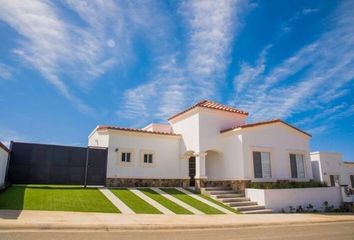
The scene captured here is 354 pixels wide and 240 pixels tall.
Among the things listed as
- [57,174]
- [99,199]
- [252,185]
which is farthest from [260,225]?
[57,174]

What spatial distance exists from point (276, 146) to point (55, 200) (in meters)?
15.2

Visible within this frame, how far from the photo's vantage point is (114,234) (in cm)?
819

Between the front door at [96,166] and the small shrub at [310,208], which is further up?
the front door at [96,166]

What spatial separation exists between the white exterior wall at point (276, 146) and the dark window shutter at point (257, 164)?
0.38m

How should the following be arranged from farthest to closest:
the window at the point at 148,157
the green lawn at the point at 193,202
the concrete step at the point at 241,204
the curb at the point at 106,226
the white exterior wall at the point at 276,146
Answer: the window at the point at 148,157, the white exterior wall at the point at 276,146, the concrete step at the point at 241,204, the green lawn at the point at 193,202, the curb at the point at 106,226

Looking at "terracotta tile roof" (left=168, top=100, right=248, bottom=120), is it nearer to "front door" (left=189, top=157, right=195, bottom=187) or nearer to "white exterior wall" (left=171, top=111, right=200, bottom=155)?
"white exterior wall" (left=171, top=111, right=200, bottom=155)

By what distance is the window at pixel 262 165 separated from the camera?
763 inches

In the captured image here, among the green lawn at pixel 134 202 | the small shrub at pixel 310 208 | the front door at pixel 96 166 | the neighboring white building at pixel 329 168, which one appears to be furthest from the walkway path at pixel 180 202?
the neighboring white building at pixel 329 168

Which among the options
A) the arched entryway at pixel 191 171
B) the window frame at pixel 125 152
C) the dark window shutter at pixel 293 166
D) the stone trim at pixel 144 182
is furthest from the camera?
the arched entryway at pixel 191 171

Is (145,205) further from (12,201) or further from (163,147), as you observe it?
(163,147)

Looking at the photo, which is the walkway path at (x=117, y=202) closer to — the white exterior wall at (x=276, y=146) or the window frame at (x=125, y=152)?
the window frame at (x=125, y=152)

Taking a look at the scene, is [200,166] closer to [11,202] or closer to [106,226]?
[106,226]

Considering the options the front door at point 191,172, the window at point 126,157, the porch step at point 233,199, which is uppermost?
the window at point 126,157

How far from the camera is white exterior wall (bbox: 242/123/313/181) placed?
754 inches
